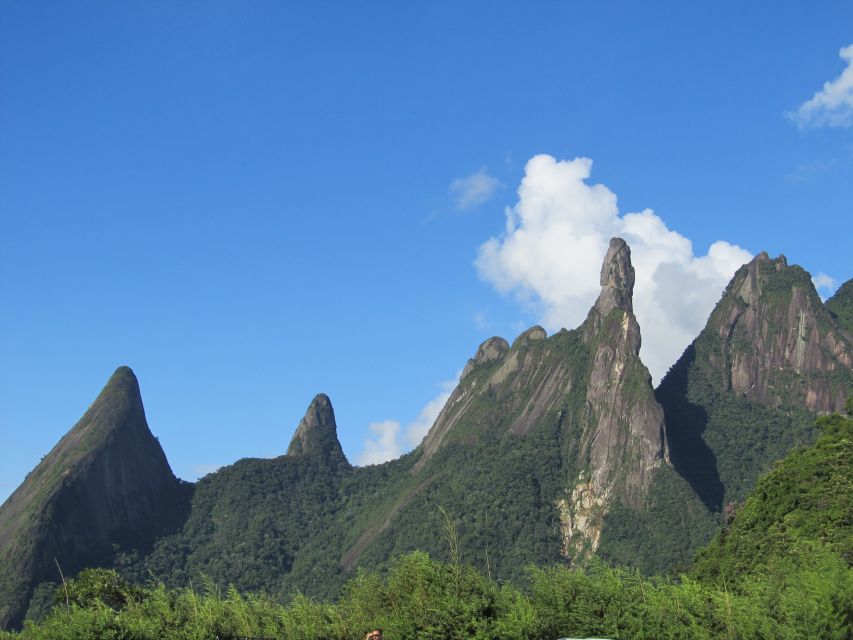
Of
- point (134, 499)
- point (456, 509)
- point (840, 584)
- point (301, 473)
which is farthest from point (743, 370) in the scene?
point (840, 584)

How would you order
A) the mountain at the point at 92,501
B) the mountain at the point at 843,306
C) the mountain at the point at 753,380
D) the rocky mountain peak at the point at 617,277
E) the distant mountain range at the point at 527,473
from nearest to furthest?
the distant mountain range at the point at 527,473 < the mountain at the point at 92,501 < the mountain at the point at 753,380 < the rocky mountain peak at the point at 617,277 < the mountain at the point at 843,306

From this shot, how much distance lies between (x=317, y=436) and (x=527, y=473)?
6644cm

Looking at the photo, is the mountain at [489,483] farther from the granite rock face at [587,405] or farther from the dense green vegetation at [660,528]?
the dense green vegetation at [660,528]

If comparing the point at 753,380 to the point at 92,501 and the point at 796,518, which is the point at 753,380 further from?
the point at 796,518

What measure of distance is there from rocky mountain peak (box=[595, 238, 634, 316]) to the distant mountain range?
0.29 m

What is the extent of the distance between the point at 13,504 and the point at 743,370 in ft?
362

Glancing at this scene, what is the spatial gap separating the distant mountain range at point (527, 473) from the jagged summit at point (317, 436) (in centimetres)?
1601

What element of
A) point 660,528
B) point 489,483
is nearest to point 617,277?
point 489,483

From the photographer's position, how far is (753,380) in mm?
148500

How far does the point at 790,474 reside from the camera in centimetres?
5384

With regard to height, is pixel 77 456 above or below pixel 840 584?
above

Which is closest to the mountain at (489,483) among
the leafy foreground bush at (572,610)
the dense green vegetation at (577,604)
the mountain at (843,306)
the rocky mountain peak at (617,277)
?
the rocky mountain peak at (617,277)

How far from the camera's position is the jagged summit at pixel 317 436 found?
621 feet

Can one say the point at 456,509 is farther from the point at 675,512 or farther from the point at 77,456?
the point at 77,456
